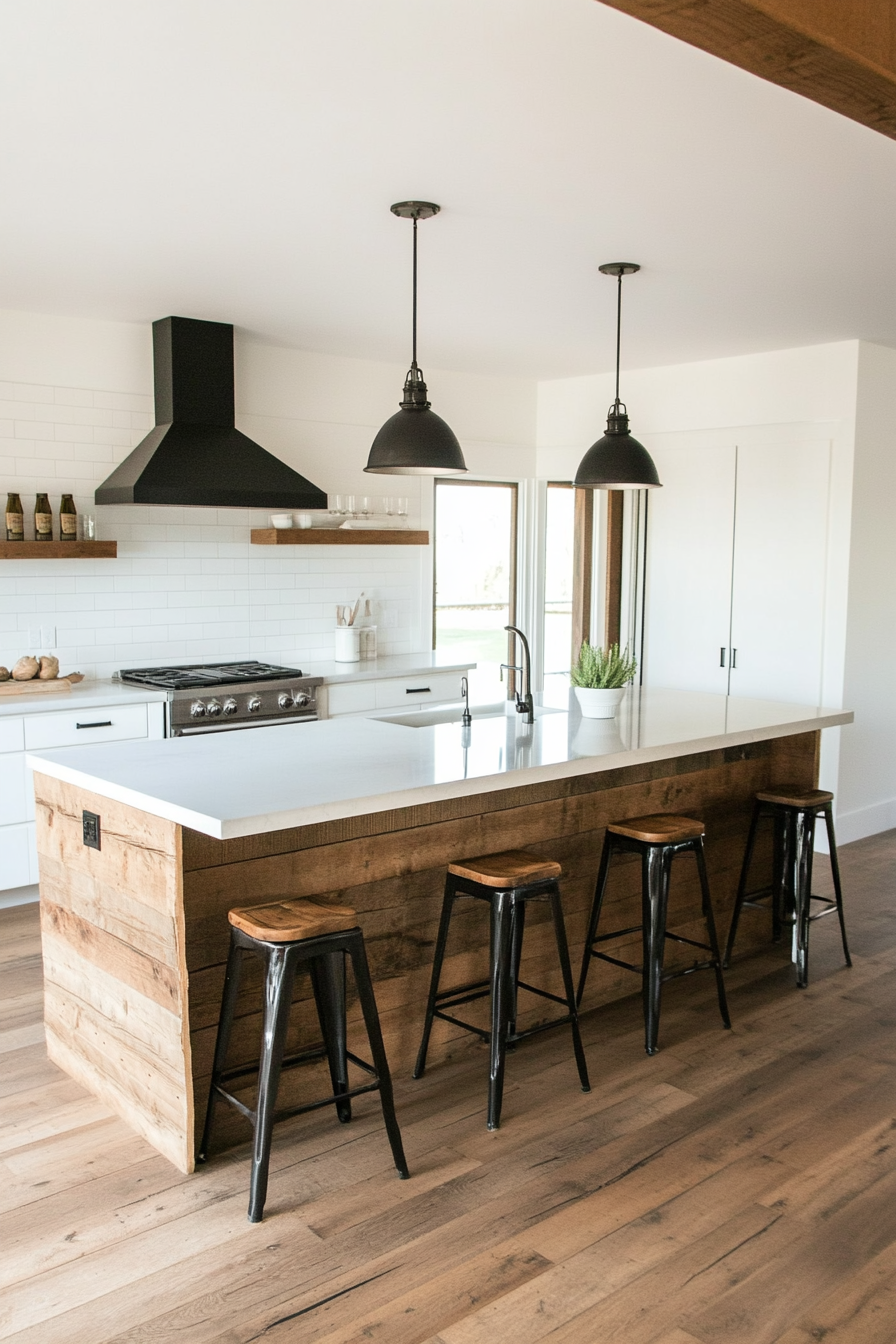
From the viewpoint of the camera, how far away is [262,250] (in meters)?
4.11

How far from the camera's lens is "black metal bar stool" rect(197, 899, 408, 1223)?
265 centimetres

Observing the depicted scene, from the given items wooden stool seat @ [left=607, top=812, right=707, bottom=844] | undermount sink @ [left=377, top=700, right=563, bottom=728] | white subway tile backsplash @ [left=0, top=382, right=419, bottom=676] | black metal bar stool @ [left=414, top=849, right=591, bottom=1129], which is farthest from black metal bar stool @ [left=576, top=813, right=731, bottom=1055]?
white subway tile backsplash @ [left=0, top=382, right=419, bottom=676]

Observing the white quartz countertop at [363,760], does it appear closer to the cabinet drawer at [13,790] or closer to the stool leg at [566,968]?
the stool leg at [566,968]

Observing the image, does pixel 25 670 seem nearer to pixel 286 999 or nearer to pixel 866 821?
pixel 286 999

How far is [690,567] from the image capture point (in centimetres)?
662

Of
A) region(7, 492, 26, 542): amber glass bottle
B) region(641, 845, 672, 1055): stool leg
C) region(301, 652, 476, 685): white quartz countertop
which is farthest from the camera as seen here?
region(301, 652, 476, 685): white quartz countertop

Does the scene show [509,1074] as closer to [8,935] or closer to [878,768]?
[8,935]

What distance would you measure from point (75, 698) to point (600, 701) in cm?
249

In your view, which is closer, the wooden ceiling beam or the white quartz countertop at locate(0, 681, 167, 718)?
the wooden ceiling beam

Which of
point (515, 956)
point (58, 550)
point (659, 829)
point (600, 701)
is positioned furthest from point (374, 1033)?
point (58, 550)

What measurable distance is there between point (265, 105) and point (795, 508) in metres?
4.09

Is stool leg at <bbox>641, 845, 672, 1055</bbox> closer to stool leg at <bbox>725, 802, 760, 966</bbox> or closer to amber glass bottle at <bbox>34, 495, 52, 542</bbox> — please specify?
stool leg at <bbox>725, 802, 760, 966</bbox>

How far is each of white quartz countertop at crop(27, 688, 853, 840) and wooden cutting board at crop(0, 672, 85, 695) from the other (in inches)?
64.8

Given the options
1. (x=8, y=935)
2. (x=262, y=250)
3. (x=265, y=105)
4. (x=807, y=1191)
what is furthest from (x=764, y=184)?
(x=8, y=935)
